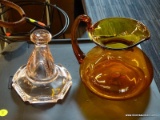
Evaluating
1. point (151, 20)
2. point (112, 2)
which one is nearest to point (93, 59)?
point (151, 20)

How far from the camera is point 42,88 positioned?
1.89 ft

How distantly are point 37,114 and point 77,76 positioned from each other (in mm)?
123

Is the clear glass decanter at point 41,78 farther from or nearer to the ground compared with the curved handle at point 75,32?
nearer to the ground

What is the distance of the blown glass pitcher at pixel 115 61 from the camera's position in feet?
1.85

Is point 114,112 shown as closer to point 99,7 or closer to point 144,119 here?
point 144,119

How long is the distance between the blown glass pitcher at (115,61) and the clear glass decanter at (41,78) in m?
0.05

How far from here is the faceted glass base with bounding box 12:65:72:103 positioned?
0.56 meters

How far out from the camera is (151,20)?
1460mm

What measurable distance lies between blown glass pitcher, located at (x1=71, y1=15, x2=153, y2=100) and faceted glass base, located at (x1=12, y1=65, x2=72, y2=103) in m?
0.04

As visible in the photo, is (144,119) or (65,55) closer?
(144,119)

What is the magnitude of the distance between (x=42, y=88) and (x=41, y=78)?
19 millimetres

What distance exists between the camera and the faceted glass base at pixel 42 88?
0.56 meters

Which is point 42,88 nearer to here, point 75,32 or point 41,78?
point 41,78

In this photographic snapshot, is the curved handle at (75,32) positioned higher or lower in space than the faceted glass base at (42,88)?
higher
